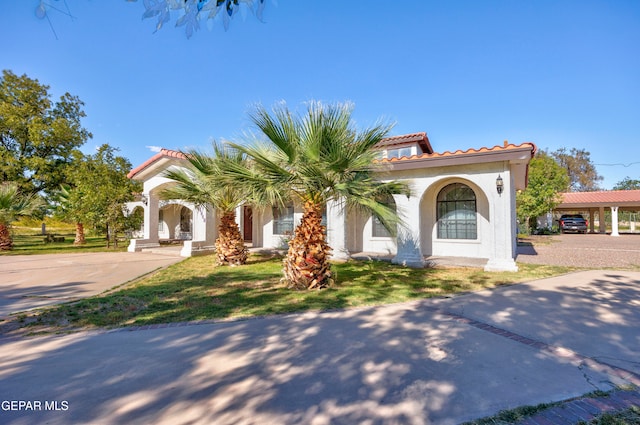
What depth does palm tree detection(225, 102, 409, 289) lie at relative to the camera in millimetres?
6301

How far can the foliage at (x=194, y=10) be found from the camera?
239cm

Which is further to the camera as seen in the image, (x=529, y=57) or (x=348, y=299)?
(x=529, y=57)

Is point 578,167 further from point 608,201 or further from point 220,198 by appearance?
point 220,198

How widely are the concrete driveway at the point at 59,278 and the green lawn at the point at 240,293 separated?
66cm

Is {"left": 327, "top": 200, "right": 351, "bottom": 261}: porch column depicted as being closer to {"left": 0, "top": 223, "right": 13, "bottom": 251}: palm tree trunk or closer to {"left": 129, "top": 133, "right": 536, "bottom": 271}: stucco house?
{"left": 129, "top": 133, "right": 536, "bottom": 271}: stucco house

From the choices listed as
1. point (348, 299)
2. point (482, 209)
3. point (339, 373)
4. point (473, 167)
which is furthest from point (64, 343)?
point (482, 209)

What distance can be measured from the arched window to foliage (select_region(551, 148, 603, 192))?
4962 cm

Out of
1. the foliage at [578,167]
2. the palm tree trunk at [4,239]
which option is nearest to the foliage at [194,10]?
the palm tree trunk at [4,239]

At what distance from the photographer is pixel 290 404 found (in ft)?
8.70

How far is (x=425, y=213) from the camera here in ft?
40.7

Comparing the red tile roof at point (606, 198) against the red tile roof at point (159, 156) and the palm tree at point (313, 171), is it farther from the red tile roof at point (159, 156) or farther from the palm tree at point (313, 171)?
the red tile roof at point (159, 156)

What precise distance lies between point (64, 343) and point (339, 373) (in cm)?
377

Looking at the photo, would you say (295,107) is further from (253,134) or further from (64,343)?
(64,343)

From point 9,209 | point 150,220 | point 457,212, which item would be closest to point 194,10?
point 457,212
